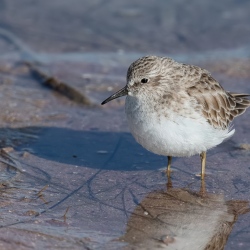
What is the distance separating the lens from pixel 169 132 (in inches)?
267

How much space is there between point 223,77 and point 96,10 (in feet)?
13.9

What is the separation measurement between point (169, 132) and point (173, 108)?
297 millimetres

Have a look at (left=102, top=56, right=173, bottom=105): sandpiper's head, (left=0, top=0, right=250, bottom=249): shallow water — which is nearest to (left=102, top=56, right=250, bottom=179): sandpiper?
(left=102, top=56, right=173, bottom=105): sandpiper's head

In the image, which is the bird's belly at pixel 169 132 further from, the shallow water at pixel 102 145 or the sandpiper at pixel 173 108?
the shallow water at pixel 102 145

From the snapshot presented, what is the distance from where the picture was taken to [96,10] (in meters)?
14.2

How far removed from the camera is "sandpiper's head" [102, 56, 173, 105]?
7.14m

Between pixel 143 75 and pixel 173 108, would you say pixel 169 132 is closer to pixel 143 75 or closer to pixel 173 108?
pixel 173 108

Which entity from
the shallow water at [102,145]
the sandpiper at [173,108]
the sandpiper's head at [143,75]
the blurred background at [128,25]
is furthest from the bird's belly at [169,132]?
the blurred background at [128,25]

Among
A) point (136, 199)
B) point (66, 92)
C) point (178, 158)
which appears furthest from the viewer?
point (66, 92)

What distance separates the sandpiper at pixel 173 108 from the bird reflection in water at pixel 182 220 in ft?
1.71

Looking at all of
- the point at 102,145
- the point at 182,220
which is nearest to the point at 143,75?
the point at 102,145

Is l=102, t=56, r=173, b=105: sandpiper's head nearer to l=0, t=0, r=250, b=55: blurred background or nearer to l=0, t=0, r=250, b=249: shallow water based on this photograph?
l=0, t=0, r=250, b=249: shallow water

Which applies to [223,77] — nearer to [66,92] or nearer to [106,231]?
[66,92]

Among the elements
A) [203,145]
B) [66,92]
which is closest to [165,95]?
[203,145]
